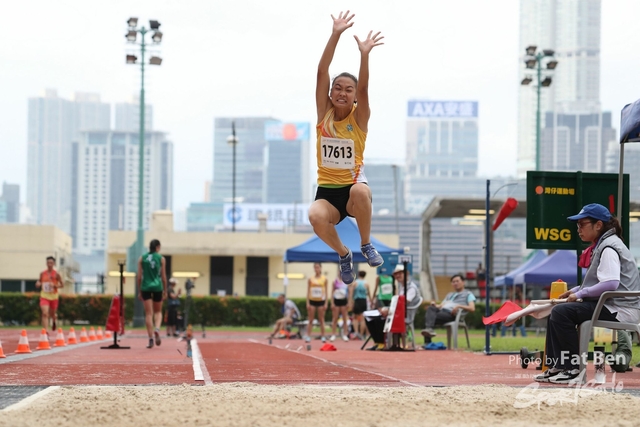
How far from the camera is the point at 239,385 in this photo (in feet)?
24.9

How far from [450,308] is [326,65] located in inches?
397

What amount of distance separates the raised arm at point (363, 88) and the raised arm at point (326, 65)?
0.23m

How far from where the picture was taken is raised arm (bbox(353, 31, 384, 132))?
8469 millimetres

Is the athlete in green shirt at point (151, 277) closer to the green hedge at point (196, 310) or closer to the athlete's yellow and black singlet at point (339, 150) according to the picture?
the athlete's yellow and black singlet at point (339, 150)

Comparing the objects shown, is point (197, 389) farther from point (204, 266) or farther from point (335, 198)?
point (204, 266)

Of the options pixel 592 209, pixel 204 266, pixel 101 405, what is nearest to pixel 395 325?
pixel 592 209

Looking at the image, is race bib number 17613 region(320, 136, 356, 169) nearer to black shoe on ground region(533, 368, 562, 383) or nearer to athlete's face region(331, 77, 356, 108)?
athlete's face region(331, 77, 356, 108)

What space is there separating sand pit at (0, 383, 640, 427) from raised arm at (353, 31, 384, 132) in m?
2.40

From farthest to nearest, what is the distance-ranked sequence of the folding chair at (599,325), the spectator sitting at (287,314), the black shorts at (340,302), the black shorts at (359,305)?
the spectator sitting at (287,314)
the black shorts at (359,305)
the black shorts at (340,302)
the folding chair at (599,325)

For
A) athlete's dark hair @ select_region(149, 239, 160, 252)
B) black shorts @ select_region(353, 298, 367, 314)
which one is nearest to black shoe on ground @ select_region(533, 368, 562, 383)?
athlete's dark hair @ select_region(149, 239, 160, 252)

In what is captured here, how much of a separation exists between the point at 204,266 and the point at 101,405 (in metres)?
57.2

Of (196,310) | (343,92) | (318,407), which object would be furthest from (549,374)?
(196,310)

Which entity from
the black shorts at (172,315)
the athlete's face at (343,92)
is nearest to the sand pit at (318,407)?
the athlete's face at (343,92)

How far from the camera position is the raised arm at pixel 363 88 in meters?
8.47
